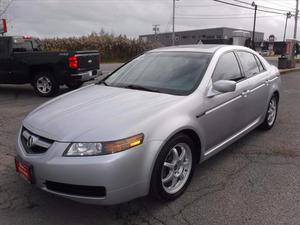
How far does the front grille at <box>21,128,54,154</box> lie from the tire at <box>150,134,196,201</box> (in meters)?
0.98

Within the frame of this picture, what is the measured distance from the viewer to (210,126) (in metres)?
3.41

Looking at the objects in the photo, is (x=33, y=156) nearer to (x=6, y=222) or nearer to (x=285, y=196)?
(x=6, y=222)

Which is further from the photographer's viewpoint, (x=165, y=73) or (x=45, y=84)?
(x=45, y=84)

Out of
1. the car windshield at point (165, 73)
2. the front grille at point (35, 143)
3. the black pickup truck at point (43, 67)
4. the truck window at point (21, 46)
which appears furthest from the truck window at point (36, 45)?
the front grille at point (35, 143)

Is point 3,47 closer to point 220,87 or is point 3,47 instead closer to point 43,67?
point 43,67

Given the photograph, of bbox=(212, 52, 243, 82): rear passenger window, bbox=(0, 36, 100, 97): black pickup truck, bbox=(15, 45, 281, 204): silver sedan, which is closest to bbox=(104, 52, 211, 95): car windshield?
bbox=(15, 45, 281, 204): silver sedan

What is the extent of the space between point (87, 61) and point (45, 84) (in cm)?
139

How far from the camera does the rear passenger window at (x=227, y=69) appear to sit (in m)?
3.72

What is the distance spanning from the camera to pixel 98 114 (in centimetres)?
287

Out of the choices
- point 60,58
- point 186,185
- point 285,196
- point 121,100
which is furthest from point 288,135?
point 60,58

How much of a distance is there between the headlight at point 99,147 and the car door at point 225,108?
1031 mm

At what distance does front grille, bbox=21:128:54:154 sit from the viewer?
2672mm

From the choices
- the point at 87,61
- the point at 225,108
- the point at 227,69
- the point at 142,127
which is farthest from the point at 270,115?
the point at 87,61

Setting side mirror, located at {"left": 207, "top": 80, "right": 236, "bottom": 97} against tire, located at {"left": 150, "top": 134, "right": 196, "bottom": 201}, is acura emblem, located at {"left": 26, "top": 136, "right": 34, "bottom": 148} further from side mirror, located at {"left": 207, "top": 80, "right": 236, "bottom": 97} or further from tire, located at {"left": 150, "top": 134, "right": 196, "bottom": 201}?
side mirror, located at {"left": 207, "top": 80, "right": 236, "bottom": 97}
